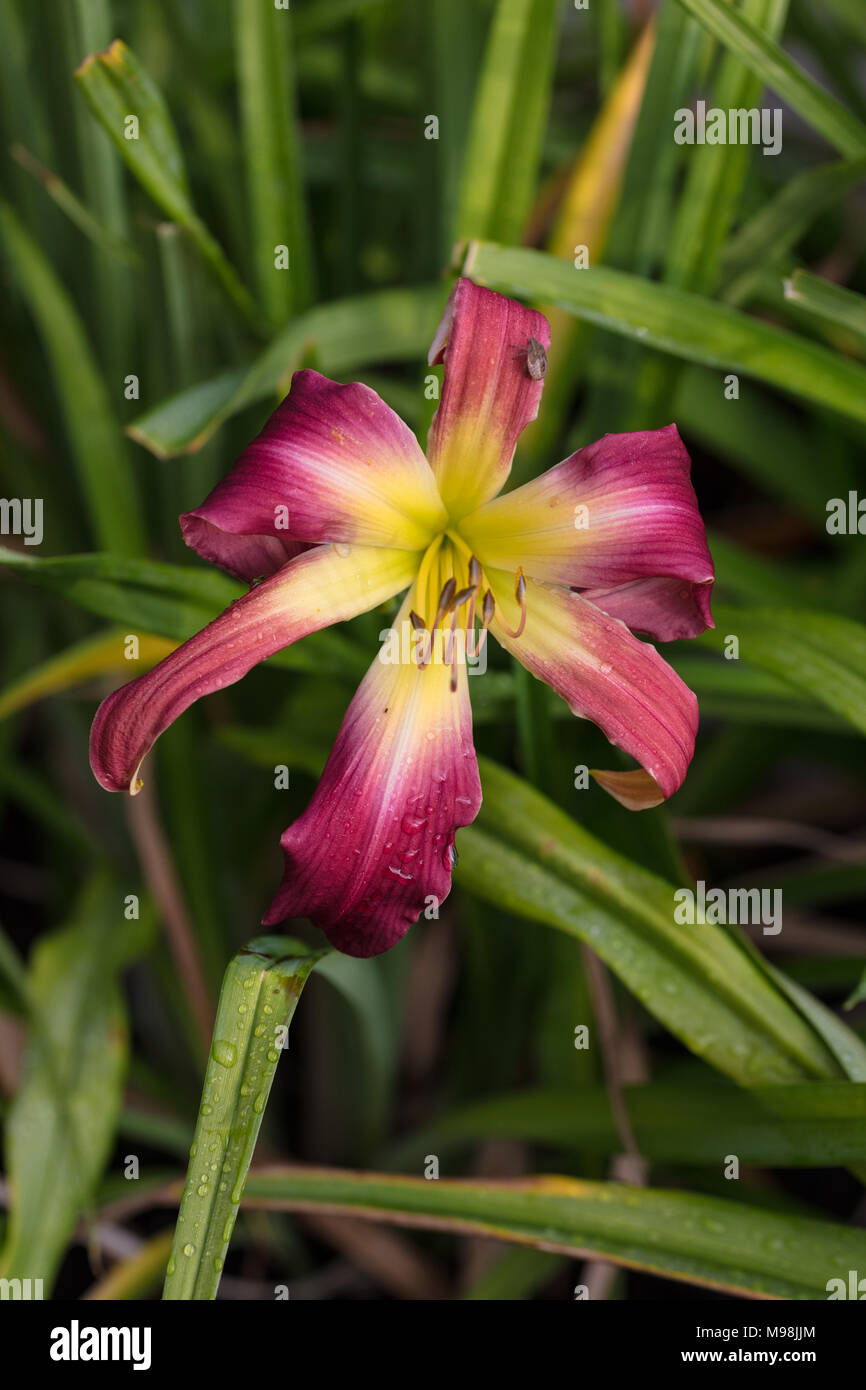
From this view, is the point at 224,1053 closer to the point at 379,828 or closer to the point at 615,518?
the point at 379,828

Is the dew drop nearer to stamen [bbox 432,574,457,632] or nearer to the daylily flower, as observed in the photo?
the daylily flower

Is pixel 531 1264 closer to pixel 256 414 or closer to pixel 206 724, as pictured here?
pixel 206 724

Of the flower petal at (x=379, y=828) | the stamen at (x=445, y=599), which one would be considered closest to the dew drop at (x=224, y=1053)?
the flower petal at (x=379, y=828)

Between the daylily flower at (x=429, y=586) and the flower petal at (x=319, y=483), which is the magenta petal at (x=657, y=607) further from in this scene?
the flower petal at (x=319, y=483)

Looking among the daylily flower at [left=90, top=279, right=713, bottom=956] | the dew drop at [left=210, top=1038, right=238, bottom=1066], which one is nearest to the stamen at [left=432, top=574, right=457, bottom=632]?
the daylily flower at [left=90, top=279, right=713, bottom=956]

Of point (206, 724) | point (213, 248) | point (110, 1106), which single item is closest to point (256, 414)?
point (213, 248)
